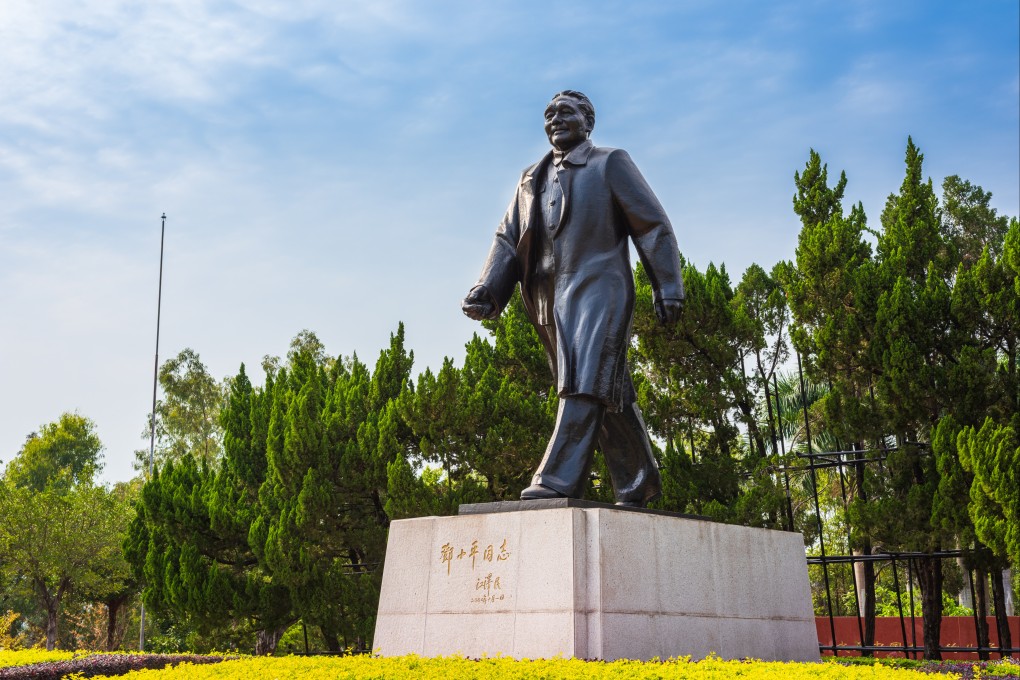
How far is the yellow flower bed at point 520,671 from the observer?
433 centimetres

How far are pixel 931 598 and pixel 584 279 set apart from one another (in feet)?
23.8

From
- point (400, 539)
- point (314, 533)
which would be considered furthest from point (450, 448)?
point (400, 539)

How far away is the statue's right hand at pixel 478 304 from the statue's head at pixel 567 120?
3.39 ft

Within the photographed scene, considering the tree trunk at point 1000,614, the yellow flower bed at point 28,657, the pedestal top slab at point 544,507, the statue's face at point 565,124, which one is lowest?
the yellow flower bed at point 28,657

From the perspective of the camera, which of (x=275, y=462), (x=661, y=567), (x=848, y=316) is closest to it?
(x=661, y=567)

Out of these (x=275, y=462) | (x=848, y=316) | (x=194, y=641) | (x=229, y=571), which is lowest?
(x=194, y=641)

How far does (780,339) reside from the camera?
1302cm

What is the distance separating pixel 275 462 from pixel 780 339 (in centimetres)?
685

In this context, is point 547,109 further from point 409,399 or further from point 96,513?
point 96,513

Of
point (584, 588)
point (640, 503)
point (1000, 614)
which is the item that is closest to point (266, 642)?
point (1000, 614)

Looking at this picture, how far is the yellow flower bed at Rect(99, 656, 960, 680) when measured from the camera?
4.33 metres

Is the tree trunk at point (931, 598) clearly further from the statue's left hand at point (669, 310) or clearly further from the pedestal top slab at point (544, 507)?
the statue's left hand at point (669, 310)

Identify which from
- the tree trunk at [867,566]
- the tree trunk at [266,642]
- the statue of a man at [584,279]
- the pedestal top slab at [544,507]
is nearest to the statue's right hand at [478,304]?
the statue of a man at [584,279]

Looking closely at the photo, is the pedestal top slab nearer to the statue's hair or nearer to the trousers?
the trousers
